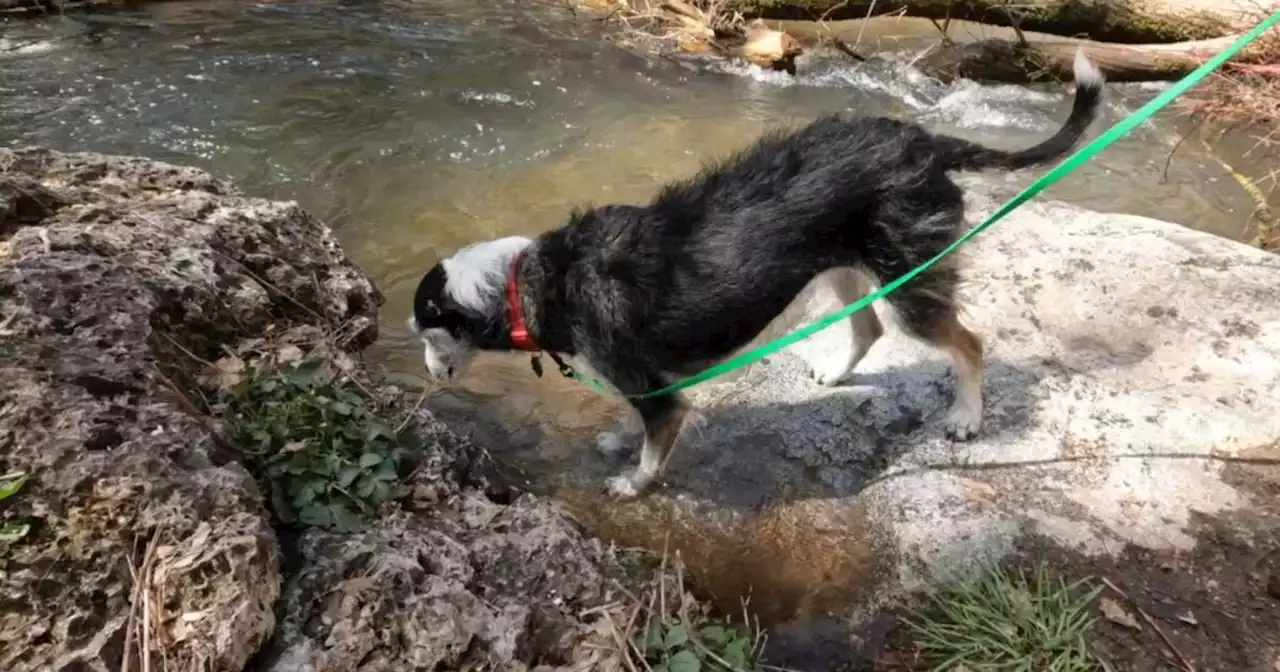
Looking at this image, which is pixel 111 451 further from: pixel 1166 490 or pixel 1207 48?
pixel 1207 48

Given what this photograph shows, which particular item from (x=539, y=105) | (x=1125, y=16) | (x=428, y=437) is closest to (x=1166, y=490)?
(x=428, y=437)

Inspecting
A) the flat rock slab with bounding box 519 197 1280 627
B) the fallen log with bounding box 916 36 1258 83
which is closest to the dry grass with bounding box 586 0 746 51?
the fallen log with bounding box 916 36 1258 83

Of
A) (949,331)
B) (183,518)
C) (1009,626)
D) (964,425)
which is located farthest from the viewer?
(964,425)

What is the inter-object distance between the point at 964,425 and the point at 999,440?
0.17 metres

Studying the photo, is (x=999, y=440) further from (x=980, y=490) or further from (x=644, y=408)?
(x=644, y=408)

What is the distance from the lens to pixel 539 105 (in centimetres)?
764

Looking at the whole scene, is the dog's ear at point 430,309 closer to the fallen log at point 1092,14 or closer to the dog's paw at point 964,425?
the dog's paw at point 964,425

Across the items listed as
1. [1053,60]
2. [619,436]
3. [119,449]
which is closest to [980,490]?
[619,436]

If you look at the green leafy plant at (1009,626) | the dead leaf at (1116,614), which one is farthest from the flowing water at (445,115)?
the dead leaf at (1116,614)

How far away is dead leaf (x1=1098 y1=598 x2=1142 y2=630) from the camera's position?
3.01 meters

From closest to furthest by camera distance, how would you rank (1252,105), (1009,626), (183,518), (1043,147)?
(183,518)
(1009,626)
(1043,147)
(1252,105)

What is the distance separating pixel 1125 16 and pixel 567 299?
8653 millimetres

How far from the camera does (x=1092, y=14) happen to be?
9.20 metres

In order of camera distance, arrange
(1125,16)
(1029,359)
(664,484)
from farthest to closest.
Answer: (1125,16)
(1029,359)
(664,484)
